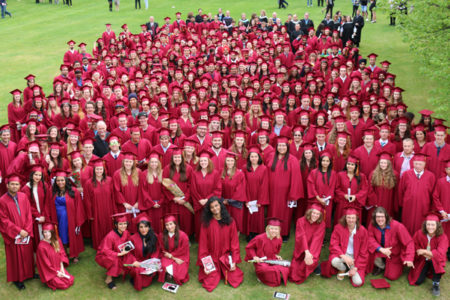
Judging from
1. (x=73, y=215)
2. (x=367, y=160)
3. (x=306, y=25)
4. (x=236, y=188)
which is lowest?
(x=73, y=215)

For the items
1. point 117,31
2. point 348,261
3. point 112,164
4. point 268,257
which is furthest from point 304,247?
point 117,31

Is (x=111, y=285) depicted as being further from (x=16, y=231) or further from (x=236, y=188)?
(x=236, y=188)

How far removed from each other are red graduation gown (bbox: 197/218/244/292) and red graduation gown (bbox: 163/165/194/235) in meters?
1.01

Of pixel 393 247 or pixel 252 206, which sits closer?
pixel 393 247

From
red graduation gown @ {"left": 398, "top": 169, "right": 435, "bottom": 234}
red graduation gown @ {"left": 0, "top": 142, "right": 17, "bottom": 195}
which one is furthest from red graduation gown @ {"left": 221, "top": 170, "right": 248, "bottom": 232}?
red graduation gown @ {"left": 0, "top": 142, "right": 17, "bottom": 195}

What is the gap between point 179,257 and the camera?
721 centimetres

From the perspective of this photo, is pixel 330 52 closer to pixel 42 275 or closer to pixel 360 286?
pixel 360 286

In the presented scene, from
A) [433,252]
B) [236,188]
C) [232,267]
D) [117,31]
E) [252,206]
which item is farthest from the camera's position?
[117,31]

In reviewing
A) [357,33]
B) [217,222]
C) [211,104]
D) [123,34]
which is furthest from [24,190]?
[357,33]

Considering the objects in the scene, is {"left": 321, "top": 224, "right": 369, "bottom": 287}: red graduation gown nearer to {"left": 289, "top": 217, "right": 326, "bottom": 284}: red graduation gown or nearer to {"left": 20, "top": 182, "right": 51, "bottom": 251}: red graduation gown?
{"left": 289, "top": 217, "right": 326, "bottom": 284}: red graduation gown

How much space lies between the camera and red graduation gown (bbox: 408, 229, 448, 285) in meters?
6.80

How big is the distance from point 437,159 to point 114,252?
20.2 feet

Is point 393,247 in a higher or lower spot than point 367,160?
lower

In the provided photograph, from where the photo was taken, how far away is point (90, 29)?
29.2 meters
